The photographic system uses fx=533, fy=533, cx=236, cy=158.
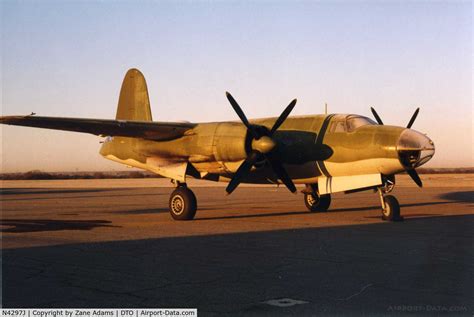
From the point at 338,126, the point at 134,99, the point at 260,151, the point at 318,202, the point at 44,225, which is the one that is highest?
the point at 134,99

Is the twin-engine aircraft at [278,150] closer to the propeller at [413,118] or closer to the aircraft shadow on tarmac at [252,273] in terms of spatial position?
the propeller at [413,118]

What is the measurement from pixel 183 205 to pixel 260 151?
325 centimetres

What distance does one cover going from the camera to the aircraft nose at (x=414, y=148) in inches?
591

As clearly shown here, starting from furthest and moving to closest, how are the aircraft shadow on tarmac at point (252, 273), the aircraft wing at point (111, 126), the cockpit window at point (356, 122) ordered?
1. the cockpit window at point (356, 122)
2. the aircraft wing at point (111, 126)
3. the aircraft shadow on tarmac at point (252, 273)

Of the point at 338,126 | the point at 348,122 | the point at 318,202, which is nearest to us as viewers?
the point at 348,122

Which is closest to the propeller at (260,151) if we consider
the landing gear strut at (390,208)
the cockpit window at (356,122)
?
the cockpit window at (356,122)

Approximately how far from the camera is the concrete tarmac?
6422 millimetres

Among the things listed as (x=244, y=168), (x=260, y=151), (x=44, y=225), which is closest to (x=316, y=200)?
(x=244, y=168)

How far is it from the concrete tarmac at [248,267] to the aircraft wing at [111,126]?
10.8ft

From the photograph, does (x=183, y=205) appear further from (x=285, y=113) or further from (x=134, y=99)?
(x=134, y=99)

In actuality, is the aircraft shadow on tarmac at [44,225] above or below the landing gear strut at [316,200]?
below

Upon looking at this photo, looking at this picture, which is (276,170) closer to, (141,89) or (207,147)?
(207,147)

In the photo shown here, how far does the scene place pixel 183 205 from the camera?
682 inches

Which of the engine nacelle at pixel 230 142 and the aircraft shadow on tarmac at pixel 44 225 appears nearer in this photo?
the aircraft shadow on tarmac at pixel 44 225
